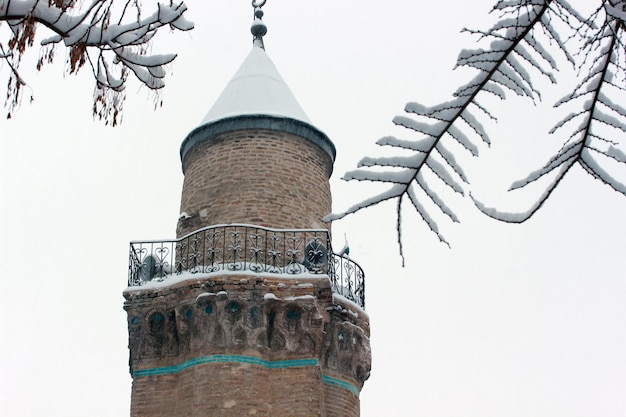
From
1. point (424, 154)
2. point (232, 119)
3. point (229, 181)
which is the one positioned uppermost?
point (232, 119)

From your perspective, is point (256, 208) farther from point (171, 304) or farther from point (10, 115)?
point (10, 115)

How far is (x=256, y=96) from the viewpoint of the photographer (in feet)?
61.4

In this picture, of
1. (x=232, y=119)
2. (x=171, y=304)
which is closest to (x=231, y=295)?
(x=171, y=304)

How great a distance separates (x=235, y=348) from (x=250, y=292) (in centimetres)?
90

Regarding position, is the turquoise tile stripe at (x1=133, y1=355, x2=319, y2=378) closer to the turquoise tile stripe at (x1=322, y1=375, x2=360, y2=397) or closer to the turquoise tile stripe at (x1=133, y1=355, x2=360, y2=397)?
the turquoise tile stripe at (x1=133, y1=355, x2=360, y2=397)

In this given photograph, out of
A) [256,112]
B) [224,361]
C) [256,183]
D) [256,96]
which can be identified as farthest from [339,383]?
[256,96]

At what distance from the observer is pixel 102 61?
6.84m

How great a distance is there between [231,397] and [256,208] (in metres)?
3.37

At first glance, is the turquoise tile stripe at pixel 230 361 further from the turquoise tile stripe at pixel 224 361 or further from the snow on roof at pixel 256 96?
the snow on roof at pixel 256 96

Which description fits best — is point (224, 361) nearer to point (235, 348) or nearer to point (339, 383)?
point (235, 348)

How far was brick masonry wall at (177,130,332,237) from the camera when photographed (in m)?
17.4

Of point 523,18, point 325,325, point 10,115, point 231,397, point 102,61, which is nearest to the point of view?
point 523,18

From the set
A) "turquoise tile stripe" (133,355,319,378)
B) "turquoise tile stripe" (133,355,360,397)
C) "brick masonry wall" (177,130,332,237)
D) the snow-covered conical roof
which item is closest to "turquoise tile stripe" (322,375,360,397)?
"turquoise tile stripe" (133,355,360,397)

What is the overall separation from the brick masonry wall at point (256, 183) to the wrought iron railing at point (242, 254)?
0.42m
